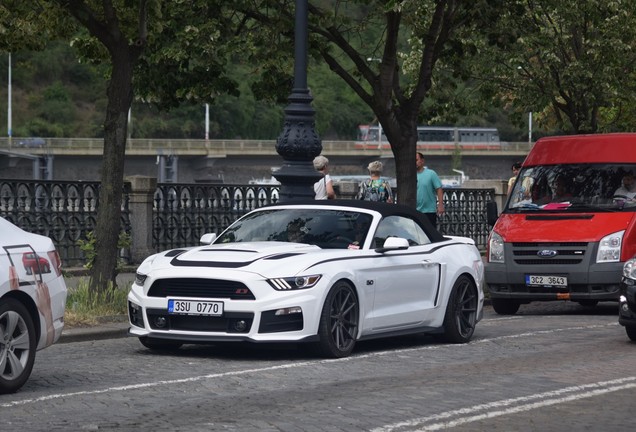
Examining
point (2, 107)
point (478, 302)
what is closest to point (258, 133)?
point (2, 107)

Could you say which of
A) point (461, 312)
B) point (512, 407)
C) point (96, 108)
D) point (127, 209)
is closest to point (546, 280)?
point (461, 312)

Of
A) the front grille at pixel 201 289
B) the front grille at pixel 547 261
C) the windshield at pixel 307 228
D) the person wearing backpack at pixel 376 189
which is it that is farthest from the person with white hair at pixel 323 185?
the front grille at pixel 201 289

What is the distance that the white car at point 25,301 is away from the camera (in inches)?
389

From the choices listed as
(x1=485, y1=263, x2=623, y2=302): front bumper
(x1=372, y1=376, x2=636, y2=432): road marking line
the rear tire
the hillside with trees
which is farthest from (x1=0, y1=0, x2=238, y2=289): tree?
the hillside with trees

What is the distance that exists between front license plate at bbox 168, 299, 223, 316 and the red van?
7564 mm

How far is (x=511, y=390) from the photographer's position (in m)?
10.5

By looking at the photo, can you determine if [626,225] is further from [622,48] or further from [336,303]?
[622,48]

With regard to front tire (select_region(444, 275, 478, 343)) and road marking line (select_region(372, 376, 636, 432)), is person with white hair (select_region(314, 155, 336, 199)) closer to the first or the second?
front tire (select_region(444, 275, 478, 343))

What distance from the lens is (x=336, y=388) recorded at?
1040 cm

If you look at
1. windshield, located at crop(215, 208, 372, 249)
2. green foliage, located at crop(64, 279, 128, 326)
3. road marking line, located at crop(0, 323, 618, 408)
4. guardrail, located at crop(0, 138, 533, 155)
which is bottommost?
road marking line, located at crop(0, 323, 618, 408)

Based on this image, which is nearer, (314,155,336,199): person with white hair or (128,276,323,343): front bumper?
(128,276,323,343): front bumper

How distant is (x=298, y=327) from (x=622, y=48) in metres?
22.3

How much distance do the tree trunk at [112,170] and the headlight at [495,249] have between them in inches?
215

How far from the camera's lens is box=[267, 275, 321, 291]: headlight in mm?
11898
